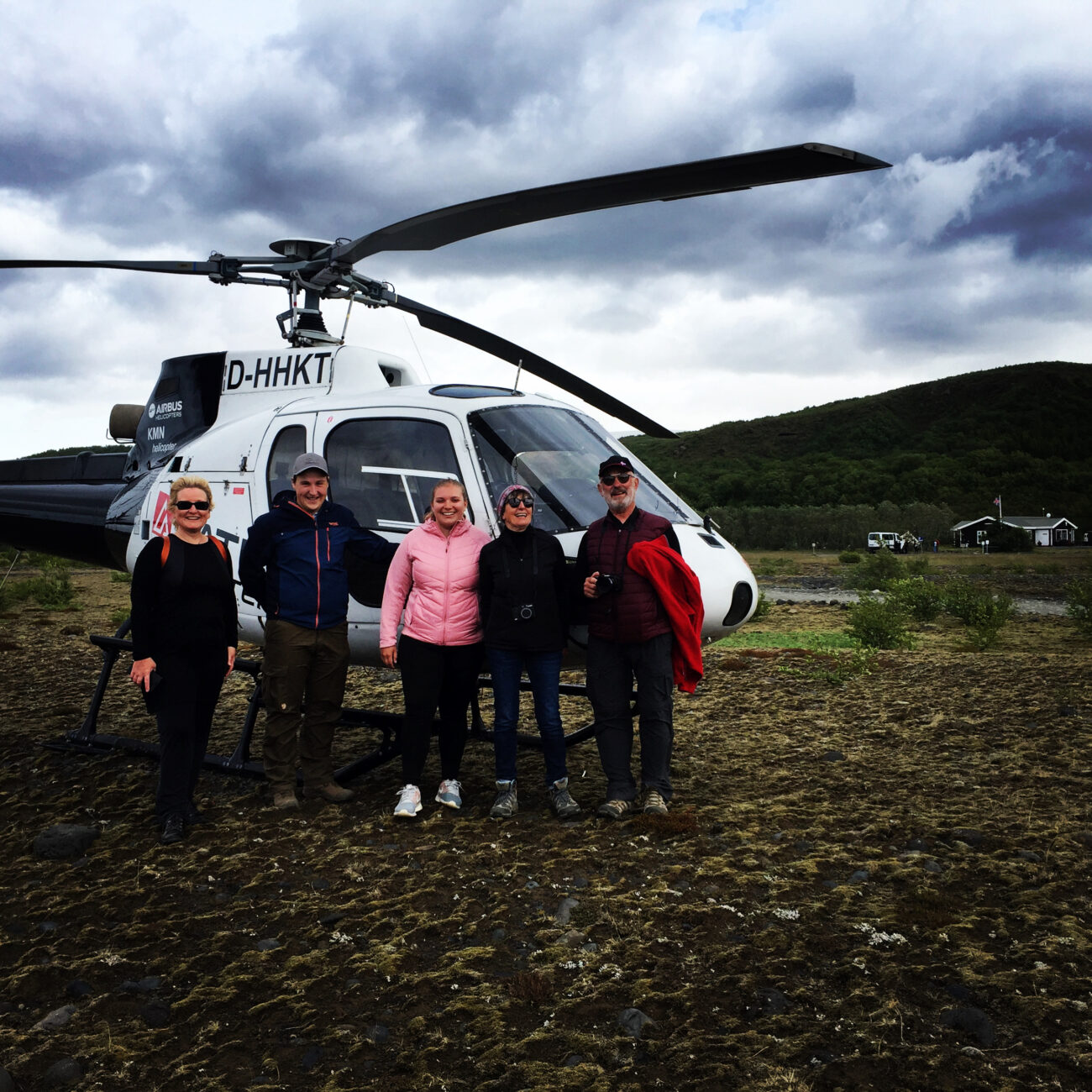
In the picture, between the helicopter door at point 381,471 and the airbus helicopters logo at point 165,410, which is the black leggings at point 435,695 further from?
the airbus helicopters logo at point 165,410

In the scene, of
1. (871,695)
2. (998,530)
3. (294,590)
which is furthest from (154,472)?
(998,530)

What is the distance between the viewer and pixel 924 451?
165 metres

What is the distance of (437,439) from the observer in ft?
17.8

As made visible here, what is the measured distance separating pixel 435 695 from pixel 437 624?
16.5 inches

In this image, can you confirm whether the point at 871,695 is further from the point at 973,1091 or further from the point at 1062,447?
the point at 1062,447

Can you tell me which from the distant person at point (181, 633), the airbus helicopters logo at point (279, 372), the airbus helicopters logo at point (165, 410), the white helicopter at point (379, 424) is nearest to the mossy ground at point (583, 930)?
the distant person at point (181, 633)

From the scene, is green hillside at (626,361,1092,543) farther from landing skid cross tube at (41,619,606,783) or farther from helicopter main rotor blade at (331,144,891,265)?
helicopter main rotor blade at (331,144,891,265)

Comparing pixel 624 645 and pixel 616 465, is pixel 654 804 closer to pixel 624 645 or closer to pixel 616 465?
pixel 624 645

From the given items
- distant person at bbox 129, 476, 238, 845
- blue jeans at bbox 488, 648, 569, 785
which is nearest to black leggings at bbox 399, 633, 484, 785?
blue jeans at bbox 488, 648, 569, 785

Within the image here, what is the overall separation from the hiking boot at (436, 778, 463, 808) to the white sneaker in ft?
0.54

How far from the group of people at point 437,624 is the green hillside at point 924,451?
96.1 m

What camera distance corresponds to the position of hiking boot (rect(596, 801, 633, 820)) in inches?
196

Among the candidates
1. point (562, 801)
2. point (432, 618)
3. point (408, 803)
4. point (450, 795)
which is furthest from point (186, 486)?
point (562, 801)

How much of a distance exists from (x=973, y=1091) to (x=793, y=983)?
2.38 feet
